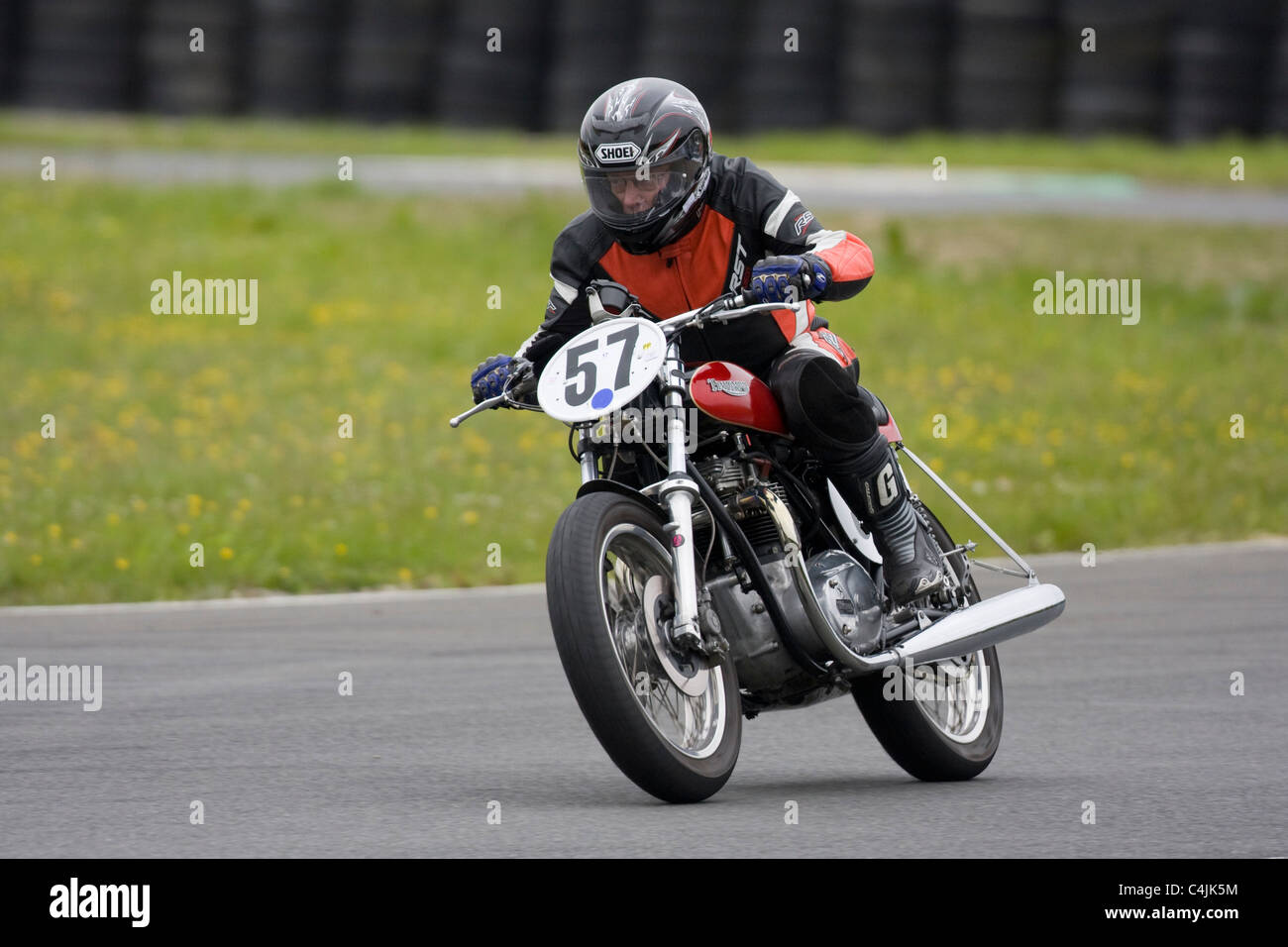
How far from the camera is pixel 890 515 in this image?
225 inches

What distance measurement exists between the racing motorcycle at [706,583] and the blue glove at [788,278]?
4 centimetres

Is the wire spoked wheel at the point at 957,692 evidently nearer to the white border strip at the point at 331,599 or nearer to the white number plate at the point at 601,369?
the white number plate at the point at 601,369

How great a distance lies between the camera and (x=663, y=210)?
5.30 m

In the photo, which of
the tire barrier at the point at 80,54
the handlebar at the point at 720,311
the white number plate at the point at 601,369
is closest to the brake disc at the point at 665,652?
the white number plate at the point at 601,369

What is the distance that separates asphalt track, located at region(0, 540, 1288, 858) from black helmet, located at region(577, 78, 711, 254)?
60.1 inches

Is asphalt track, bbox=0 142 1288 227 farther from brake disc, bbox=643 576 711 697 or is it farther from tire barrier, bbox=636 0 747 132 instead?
Result: brake disc, bbox=643 576 711 697

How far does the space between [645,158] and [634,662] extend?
129cm

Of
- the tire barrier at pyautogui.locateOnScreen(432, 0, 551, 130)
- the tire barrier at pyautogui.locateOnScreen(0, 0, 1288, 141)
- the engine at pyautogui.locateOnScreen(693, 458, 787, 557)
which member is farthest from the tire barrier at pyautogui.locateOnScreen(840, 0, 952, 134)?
the engine at pyautogui.locateOnScreen(693, 458, 787, 557)

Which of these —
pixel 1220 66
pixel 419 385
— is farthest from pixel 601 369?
pixel 1220 66

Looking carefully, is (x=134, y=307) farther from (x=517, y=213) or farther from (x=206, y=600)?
(x=206, y=600)

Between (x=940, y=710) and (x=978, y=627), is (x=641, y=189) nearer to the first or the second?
(x=978, y=627)

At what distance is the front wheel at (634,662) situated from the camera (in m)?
4.71

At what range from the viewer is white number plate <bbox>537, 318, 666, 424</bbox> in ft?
16.1
